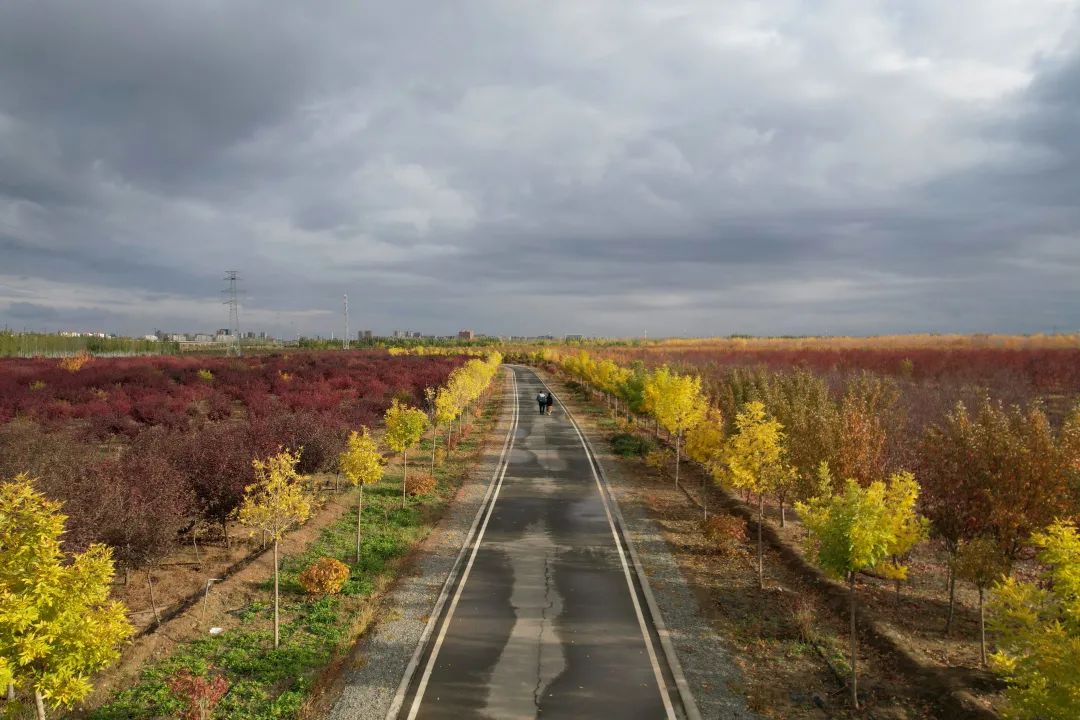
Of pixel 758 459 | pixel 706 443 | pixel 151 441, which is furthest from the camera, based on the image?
pixel 706 443

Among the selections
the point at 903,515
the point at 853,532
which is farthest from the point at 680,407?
the point at 853,532

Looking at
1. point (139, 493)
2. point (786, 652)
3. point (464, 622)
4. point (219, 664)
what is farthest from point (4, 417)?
point (786, 652)

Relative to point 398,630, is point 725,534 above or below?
above

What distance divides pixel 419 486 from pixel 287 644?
1407cm

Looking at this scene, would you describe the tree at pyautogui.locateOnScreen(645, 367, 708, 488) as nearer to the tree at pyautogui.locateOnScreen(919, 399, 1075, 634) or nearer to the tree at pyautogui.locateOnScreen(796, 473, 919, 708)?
the tree at pyautogui.locateOnScreen(919, 399, 1075, 634)

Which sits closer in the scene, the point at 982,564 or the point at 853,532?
the point at 853,532

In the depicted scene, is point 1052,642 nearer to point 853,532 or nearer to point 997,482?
point 853,532

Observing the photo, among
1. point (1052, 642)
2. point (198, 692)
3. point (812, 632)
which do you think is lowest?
point (812, 632)

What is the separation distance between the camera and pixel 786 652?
526 inches

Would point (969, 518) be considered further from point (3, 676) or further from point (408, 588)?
point (3, 676)

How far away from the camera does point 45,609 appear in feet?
25.9

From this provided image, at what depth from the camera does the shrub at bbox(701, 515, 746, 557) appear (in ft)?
66.5

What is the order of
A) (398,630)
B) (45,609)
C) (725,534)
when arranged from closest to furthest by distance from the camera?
1. (45,609)
2. (398,630)
3. (725,534)

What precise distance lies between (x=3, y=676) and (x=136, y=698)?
511cm
